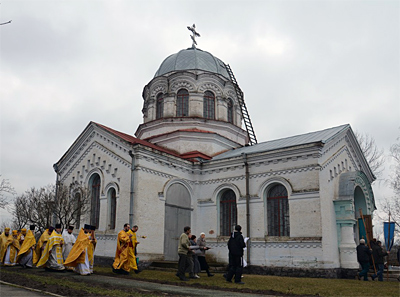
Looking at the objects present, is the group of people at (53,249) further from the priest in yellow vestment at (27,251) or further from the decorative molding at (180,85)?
the decorative molding at (180,85)


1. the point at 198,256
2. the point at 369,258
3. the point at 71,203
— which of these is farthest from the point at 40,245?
the point at 369,258

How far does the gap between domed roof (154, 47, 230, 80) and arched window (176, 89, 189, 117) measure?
186 centimetres

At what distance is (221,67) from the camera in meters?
26.1

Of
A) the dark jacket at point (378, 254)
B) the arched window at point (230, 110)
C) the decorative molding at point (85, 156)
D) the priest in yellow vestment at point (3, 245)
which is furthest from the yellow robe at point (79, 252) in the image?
the arched window at point (230, 110)

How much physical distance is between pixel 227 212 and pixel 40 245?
8.81 m

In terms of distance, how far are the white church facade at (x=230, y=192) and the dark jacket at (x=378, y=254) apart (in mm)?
1468

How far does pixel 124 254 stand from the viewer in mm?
12922

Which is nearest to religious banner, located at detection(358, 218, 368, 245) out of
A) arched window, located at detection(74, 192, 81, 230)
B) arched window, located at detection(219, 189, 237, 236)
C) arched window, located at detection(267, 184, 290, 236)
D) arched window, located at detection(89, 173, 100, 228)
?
arched window, located at detection(267, 184, 290, 236)

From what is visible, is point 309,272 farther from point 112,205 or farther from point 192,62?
point 192,62

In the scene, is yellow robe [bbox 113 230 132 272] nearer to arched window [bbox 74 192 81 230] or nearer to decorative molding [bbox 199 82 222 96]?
arched window [bbox 74 192 81 230]

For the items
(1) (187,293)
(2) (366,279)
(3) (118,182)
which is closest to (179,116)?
→ (3) (118,182)

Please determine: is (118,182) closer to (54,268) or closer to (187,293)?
(54,268)

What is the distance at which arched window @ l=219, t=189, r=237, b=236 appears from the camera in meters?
18.8

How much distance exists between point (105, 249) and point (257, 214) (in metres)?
7.25
